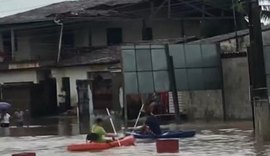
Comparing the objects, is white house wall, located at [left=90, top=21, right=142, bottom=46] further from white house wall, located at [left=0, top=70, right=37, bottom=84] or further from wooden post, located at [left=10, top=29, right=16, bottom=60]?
wooden post, located at [left=10, top=29, right=16, bottom=60]

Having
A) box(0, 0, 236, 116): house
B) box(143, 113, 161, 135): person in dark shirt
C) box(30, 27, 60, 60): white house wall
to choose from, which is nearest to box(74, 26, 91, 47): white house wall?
box(0, 0, 236, 116): house

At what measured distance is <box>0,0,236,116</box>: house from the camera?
45.7m

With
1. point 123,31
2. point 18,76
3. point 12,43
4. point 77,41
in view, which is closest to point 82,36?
point 77,41

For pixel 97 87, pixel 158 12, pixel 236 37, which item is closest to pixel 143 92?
pixel 236 37

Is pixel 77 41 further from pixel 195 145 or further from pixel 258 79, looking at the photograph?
pixel 258 79

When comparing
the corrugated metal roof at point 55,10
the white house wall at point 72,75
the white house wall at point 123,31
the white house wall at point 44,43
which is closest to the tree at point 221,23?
the white house wall at point 123,31

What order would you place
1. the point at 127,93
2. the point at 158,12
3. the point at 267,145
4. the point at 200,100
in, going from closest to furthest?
1. the point at 267,145
2. the point at 127,93
3. the point at 200,100
4. the point at 158,12

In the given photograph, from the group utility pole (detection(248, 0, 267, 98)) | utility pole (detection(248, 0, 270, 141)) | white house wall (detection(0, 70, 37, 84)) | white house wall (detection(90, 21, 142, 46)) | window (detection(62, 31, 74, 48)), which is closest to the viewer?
utility pole (detection(248, 0, 270, 141))

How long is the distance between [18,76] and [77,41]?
5243mm

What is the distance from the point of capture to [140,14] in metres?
48.7

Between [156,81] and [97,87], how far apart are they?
42.7 feet

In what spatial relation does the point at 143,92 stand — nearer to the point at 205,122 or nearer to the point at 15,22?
the point at 205,122

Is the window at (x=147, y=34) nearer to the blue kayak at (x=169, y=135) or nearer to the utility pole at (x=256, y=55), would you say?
the blue kayak at (x=169, y=135)

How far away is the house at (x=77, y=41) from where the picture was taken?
45.7 metres
